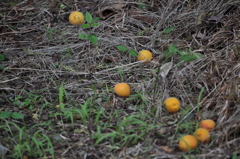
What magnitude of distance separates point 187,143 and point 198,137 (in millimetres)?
142

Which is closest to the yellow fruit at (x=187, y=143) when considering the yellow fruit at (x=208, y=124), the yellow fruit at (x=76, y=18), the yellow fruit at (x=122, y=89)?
the yellow fruit at (x=208, y=124)

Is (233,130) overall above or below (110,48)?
below

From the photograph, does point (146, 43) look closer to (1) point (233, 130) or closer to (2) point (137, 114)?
(2) point (137, 114)

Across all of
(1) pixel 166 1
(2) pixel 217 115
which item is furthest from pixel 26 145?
(1) pixel 166 1

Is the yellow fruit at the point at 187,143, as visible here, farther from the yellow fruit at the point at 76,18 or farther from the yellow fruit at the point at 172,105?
the yellow fruit at the point at 76,18

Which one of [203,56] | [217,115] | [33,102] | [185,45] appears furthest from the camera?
[185,45]

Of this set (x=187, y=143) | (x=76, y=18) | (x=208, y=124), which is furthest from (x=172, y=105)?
(x=76, y=18)

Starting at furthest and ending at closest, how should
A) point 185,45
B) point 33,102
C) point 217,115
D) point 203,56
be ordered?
point 185,45 → point 203,56 → point 33,102 → point 217,115

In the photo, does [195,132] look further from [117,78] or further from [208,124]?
[117,78]

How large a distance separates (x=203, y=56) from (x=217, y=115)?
0.86 m

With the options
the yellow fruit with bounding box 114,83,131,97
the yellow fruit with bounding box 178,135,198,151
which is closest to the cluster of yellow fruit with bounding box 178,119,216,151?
the yellow fruit with bounding box 178,135,198,151

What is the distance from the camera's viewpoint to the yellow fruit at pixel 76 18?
3.90m

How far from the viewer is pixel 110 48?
3.61m

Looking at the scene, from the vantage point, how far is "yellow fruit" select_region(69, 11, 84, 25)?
390 centimetres
